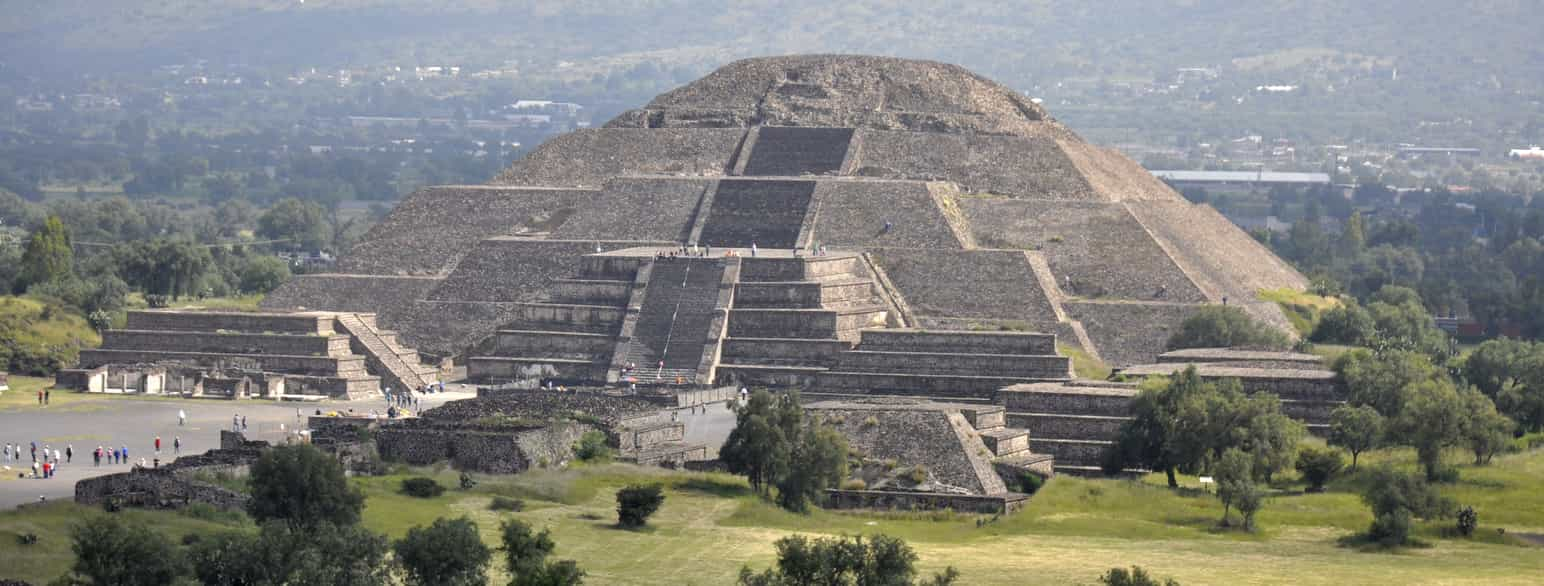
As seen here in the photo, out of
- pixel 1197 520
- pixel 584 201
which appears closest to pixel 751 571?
pixel 1197 520

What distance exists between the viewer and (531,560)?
53000 millimetres

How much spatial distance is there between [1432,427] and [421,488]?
22191 millimetres

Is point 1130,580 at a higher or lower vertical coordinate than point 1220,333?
lower

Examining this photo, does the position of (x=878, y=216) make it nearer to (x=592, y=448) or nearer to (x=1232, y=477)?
(x=592, y=448)

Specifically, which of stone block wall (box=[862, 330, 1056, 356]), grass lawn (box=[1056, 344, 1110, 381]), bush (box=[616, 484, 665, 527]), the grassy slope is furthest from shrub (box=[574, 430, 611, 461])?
grass lawn (box=[1056, 344, 1110, 381])

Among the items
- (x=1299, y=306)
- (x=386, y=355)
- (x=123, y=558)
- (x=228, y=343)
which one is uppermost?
(x=1299, y=306)

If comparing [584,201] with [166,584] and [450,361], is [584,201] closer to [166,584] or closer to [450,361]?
[450,361]

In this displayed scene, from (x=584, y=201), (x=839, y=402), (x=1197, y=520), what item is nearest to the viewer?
(x=1197, y=520)

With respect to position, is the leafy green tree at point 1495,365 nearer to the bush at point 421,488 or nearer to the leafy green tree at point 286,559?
the bush at point 421,488

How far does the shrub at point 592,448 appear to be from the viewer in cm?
6850

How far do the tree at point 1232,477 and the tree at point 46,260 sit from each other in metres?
50.3

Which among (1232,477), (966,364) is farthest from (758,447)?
(966,364)

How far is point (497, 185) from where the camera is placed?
10662 centimetres

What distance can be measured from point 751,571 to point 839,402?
22857 millimetres
